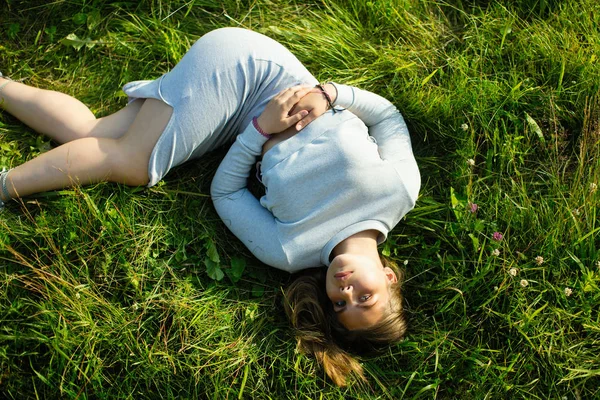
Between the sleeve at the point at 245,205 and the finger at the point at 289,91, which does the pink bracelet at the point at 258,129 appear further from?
the finger at the point at 289,91

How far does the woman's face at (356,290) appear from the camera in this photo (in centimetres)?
304

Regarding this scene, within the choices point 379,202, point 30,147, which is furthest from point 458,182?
point 30,147

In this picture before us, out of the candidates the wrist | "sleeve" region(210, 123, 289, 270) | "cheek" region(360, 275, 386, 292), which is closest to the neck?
"cheek" region(360, 275, 386, 292)

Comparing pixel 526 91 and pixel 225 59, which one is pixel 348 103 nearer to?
pixel 225 59

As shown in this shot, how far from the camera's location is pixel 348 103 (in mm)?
3404

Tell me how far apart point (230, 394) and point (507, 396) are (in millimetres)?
1632

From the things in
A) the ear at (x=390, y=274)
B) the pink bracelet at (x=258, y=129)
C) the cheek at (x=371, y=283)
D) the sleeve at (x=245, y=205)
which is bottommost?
the ear at (x=390, y=274)

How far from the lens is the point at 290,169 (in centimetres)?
322

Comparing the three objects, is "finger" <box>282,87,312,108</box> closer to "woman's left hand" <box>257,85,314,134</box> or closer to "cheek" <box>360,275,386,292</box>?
"woman's left hand" <box>257,85,314,134</box>

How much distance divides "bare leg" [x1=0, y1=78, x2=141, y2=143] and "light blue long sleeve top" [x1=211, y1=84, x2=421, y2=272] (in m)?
0.77

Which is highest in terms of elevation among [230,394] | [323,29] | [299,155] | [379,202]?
[323,29]

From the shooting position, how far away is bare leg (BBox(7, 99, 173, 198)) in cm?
335

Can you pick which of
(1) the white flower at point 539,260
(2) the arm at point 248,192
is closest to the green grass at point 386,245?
(1) the white flower at point 539,260

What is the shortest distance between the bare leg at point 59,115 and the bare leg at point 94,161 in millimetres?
141
